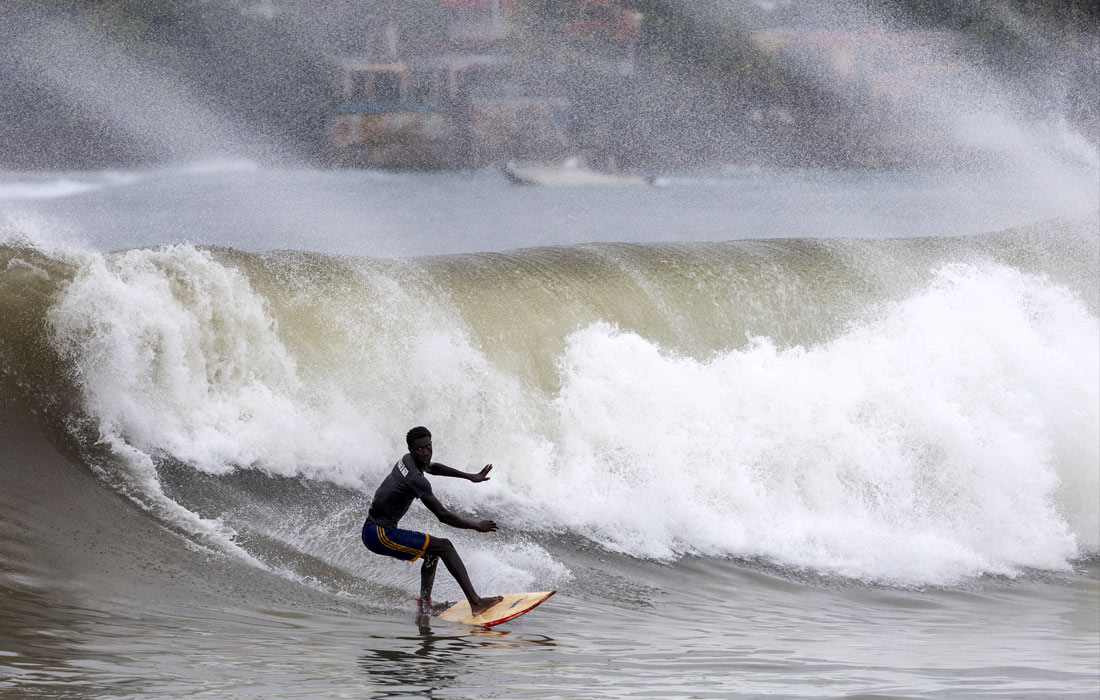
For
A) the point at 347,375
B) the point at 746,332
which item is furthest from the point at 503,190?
the point at 347,375

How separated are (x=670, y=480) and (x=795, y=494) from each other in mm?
1188

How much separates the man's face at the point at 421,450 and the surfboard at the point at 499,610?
2.77 ft

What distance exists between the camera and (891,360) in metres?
12.1

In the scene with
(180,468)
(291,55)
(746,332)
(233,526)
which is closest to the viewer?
(233,526)

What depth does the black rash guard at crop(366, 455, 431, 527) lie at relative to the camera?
6.80 meters

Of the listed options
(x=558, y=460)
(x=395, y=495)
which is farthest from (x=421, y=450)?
(x=558, y=460)

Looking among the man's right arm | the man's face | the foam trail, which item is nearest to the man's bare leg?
the man's right arm

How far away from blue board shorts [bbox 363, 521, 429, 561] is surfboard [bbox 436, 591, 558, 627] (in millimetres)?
370

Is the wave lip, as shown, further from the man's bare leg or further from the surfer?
the man's bare leg

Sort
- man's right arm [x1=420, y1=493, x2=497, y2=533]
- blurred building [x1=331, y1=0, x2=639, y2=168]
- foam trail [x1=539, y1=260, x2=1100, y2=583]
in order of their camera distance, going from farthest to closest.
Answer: blurred building [x1=331, y1=0, x2=639, y2=168] < foam trail [x1=539, y1=260, x2=1100, y2=583] < man's right arm [x1=420, y1=493, x2=497, y2=533]

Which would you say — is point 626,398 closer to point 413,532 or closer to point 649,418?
point 649,418

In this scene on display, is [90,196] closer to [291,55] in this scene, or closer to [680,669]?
[291,55]

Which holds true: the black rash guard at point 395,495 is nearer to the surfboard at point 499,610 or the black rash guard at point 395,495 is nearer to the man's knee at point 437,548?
the man's knee at point 437,548

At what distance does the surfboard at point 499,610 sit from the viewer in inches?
259
